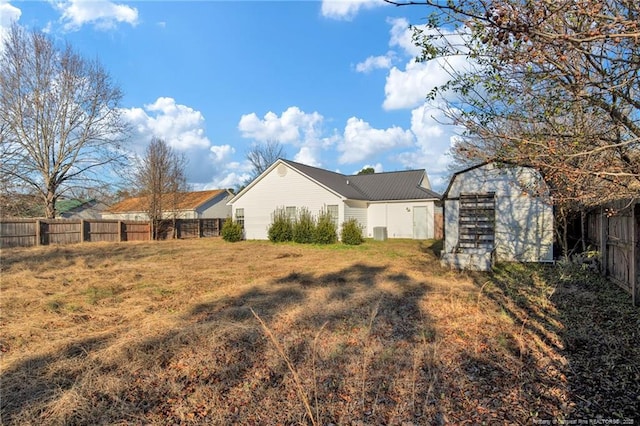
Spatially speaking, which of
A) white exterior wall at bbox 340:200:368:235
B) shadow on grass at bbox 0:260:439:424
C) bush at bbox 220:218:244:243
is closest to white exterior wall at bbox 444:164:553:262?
shadow on grass at bbox 0:260:439:424

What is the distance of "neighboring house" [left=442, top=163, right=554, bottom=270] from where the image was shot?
10.7m

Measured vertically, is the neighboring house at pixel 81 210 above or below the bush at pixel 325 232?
above

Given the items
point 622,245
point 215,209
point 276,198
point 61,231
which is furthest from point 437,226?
point 215,209

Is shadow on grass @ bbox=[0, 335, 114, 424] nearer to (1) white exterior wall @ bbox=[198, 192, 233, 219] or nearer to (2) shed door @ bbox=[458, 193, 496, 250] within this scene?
(2) shed door @ bbox=[458, 193, 496, 250]

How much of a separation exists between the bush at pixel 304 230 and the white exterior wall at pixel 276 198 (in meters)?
1.55

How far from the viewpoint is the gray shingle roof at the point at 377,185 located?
20750 millimetres

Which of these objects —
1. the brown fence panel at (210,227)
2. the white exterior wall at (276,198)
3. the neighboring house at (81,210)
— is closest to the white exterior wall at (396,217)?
the white exterior wall at (276,198)

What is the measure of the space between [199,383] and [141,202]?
23.7 m

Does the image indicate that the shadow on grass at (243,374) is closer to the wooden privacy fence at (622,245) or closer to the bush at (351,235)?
the wooden privacy fence at (622,245)

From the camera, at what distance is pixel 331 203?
19.5 meters

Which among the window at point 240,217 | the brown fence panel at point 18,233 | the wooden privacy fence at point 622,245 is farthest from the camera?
the window at point 240,217

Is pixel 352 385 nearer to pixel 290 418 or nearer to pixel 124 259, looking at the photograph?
pixel 290 418

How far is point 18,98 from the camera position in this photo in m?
17.5

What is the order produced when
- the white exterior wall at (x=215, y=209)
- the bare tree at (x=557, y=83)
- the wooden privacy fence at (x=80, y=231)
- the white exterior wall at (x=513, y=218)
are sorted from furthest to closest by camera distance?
the white exterior wall at (x=215, y=209)
the wooden privacy fence at (x=80, y=231)
the white exterior wall at (x=513, y=218)
the bare tree at (x=557, y=83)
